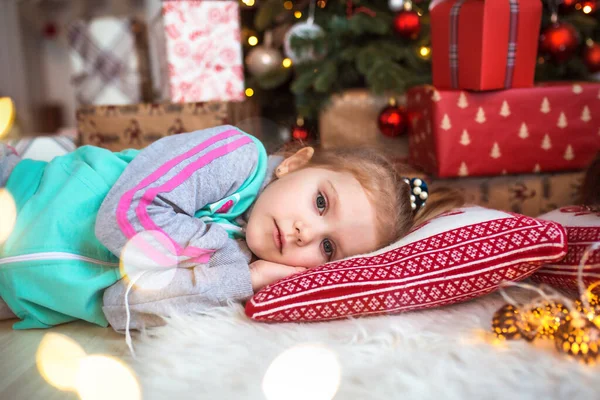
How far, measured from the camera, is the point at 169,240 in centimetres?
77

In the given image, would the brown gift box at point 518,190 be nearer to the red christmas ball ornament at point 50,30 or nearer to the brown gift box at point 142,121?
the brown gift box at point 142,121

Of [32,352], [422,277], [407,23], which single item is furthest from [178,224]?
[407,23]

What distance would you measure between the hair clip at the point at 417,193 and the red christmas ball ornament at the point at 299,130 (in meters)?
0.66

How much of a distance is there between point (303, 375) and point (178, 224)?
32 cm

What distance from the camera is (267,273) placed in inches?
33.3

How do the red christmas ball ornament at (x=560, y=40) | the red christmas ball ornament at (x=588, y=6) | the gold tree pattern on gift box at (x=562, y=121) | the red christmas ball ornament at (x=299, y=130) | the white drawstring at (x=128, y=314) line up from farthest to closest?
1. the red christmas ball ornament at (x=299, y=130)
2. the red christmas ball ornament at (x=588, y=6)
3. the red christmas ball ornament at (x=560, y=40)
4. the gold tree pattern on gift box at (x=562, y=121)
5. the white drawstring at (x=128, y=314)

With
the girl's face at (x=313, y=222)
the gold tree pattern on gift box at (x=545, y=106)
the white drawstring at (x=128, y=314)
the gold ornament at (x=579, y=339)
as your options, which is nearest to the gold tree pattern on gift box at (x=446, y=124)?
the gold tree pattern on gift box at (x=545, y=106)

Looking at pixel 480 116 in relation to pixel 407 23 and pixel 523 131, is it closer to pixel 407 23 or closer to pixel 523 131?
pixel 523 131

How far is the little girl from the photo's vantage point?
2.55 ft

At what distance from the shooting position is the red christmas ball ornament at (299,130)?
1.67 m

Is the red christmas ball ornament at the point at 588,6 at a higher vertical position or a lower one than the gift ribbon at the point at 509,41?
higher

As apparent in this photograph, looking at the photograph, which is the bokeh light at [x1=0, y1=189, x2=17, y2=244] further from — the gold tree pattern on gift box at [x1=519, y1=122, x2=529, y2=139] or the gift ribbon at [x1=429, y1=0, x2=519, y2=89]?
the gold tree pattern on gift box at [x1=519, y1=122, x2=529, y2=139]

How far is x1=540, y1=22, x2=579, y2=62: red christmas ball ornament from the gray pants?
1.42 m

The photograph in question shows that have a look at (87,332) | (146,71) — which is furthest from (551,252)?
(146,71)
